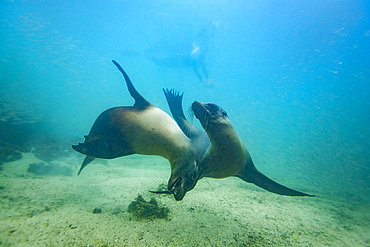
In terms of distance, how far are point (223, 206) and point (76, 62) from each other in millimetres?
54152

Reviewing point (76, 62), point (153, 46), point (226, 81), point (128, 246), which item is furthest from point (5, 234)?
point (226, 81)

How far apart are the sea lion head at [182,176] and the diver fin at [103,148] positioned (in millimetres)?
750

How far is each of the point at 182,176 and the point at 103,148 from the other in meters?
1.05

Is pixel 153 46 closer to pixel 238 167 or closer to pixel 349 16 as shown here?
pixel 349 16

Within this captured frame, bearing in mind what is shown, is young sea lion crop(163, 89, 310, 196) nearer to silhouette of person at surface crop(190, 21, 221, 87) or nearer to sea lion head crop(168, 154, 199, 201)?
sea lion head crop(168, 154, 199, 201)

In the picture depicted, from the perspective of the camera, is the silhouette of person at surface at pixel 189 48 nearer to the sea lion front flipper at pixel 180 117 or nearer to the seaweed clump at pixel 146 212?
the sea lion front flipper at pixel 180 117

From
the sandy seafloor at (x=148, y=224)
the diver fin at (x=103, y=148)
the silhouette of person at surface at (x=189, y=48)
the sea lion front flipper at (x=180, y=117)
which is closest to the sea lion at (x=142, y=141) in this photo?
the diver fin at (x=103, y=148)

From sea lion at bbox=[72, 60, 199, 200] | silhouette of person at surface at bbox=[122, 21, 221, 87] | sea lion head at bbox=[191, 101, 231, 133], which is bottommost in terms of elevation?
A: sea lion at bbox=[72, 60, 199, 200]

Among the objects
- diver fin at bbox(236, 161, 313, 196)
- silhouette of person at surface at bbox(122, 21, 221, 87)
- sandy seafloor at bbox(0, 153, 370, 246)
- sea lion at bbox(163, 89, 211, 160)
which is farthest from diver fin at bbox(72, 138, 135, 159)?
silhouette of person at surface at bbox(122, 21, 221, 87)

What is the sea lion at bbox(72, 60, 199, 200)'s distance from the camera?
1716 millimetres

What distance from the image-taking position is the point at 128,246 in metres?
1.35

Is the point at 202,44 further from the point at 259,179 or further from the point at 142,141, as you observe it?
the point at 142,141

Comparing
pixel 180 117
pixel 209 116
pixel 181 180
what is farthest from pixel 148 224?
pixel 180 117

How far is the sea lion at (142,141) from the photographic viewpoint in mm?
1716
